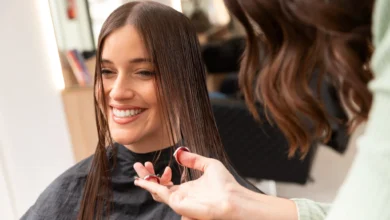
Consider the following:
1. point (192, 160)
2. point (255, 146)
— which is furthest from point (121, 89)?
point (255, 146)

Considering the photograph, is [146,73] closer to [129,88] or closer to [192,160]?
[129,88]

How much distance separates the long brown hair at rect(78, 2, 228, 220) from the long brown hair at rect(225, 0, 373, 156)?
0.98 feet

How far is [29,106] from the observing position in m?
1.95

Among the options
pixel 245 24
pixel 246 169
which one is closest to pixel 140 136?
pixel 245 24

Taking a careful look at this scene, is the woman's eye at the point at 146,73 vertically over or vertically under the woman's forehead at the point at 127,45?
under

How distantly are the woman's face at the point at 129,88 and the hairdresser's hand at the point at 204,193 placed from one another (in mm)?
209

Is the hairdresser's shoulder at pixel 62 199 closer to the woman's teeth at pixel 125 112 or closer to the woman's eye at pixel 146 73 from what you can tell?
the woman's teeth at pixel 125 112

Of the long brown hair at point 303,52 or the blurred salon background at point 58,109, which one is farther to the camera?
the blurred salon background at point 58,109

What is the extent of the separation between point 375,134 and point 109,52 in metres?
0.67

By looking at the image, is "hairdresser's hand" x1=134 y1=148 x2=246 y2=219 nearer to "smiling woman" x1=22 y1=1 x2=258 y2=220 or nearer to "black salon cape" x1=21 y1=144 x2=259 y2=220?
"smiling woman" x1=22 y1=1 x2=258 y2=220

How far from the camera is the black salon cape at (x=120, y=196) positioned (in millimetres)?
1064

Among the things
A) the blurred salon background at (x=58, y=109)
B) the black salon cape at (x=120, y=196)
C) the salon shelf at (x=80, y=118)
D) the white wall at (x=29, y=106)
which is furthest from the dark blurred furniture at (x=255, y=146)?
the black salon cape at (x=120, y=196)

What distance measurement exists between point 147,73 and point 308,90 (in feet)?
1.51

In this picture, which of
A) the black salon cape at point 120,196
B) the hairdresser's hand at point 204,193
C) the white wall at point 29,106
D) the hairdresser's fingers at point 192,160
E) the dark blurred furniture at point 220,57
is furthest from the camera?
the dark blurred furniture at point 220,57
